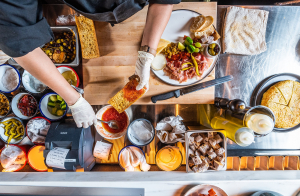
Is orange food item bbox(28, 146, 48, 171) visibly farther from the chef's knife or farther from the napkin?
the napkin

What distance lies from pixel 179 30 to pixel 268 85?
1.11 m

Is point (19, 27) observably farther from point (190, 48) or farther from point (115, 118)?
point (190, 48)

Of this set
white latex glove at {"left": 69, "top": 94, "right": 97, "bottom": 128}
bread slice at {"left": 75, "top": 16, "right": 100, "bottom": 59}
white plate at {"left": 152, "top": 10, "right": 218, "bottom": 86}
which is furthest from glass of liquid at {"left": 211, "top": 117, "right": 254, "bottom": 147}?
bread slice at {"left": 75, "top": 16, "right": 100, "bottom": 59}

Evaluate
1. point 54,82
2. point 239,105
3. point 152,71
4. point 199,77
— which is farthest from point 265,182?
point 54,82

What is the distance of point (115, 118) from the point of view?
1.72m

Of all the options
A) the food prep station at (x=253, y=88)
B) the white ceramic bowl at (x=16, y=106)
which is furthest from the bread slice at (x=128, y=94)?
the white ceramic bowl at (x=16, y=106)

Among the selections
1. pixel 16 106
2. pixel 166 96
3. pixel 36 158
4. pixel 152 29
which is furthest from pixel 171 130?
pixel 16 106

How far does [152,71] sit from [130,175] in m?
0.96

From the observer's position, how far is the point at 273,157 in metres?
1.73

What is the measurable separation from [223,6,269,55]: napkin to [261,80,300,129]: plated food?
1.38ft

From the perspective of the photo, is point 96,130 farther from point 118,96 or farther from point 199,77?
point 199,77

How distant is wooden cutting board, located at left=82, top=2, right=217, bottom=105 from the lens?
1.53 m

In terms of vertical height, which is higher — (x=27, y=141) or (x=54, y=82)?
(x=54, y=82)

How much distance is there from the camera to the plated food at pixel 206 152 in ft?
4.52
